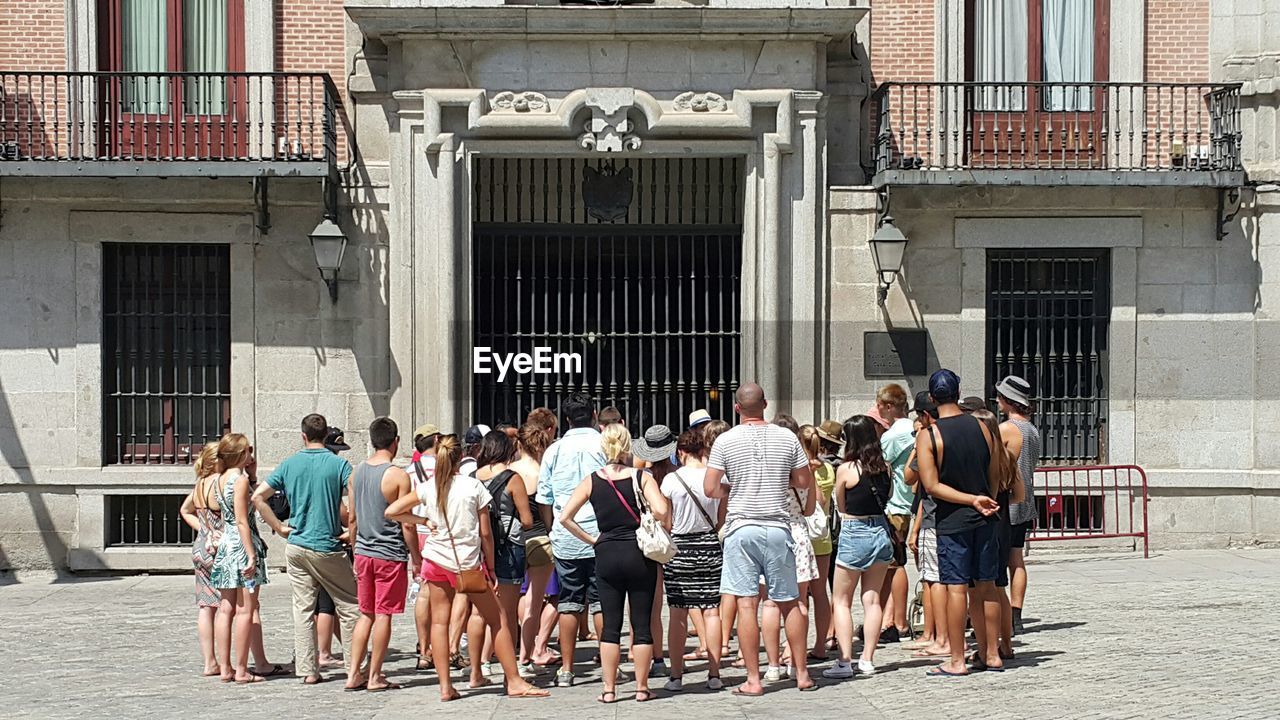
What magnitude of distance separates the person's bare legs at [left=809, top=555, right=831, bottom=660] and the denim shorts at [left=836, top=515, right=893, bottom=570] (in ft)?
0.63

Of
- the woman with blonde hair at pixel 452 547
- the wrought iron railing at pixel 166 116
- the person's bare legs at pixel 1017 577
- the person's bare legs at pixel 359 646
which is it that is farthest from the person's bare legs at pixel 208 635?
the wrought iron railing at pixel 166 116

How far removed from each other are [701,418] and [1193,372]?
755cm

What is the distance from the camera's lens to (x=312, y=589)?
9867 millimetres

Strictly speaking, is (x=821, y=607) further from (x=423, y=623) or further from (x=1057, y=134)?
(x=1057, y=134)

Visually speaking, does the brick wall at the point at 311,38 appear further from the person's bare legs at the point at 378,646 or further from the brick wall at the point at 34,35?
the person's bare legs at the point at 378,646

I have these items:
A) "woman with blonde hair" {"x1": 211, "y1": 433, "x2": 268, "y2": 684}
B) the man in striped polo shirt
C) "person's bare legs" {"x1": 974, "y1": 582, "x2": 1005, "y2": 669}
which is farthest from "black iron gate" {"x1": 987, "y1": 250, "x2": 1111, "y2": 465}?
"woman with blonde hair" {"x1": 211, "y1": 433, "x2": 268, "y2": 684}

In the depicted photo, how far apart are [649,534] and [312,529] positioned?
7.32ft

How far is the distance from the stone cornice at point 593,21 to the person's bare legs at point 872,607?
270 inches

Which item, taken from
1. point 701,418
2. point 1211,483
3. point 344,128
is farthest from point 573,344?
point 1211,483

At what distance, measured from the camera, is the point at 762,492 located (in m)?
9.20

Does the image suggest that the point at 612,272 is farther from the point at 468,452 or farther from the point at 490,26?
the point at 468,452

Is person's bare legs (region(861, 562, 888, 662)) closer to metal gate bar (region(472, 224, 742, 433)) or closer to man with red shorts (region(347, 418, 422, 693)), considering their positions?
man with red shorts (region(347, 418, 422, 693))

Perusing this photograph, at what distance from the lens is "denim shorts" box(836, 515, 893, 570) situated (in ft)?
32.8

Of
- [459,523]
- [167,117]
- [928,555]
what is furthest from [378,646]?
[167,117]
